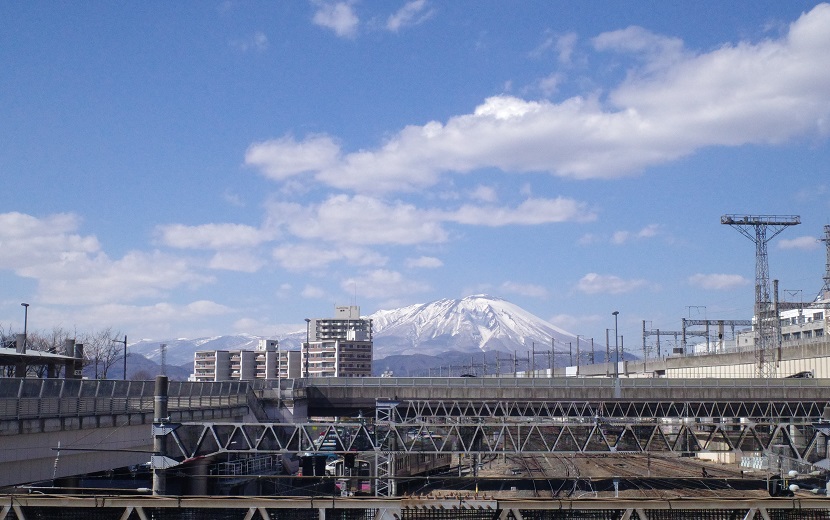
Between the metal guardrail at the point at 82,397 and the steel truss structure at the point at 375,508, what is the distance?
16959mm

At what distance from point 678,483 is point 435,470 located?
71.5 ft

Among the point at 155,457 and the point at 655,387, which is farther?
the point at 655,387

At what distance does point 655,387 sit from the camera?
69.4 meters

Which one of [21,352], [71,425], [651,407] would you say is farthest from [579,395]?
[71,425]

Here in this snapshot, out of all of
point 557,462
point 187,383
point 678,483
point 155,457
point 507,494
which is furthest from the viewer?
point 557,462

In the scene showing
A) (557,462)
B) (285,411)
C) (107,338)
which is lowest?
(557,462)

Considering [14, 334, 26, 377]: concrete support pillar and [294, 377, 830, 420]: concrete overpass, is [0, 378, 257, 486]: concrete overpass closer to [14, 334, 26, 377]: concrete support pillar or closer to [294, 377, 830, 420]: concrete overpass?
[14, 334, 26, 377]: concrete support pillar

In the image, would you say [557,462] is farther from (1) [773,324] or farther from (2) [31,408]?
(2) [31,408]

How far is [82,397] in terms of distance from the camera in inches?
1480

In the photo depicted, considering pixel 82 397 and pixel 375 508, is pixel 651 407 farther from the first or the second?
pixel 375 508

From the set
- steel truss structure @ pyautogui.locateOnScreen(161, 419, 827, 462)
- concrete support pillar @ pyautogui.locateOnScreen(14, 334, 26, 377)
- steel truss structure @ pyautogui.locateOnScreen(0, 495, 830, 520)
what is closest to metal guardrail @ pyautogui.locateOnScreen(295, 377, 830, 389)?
steel truss structure @ pyautogui.locateOnScreen(161, 419, 827, 462)

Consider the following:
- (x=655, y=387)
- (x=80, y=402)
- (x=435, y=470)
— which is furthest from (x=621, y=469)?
(x=80, y=402)

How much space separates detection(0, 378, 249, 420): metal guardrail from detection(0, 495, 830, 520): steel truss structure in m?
17.0

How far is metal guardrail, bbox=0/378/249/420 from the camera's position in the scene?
1287 inches
